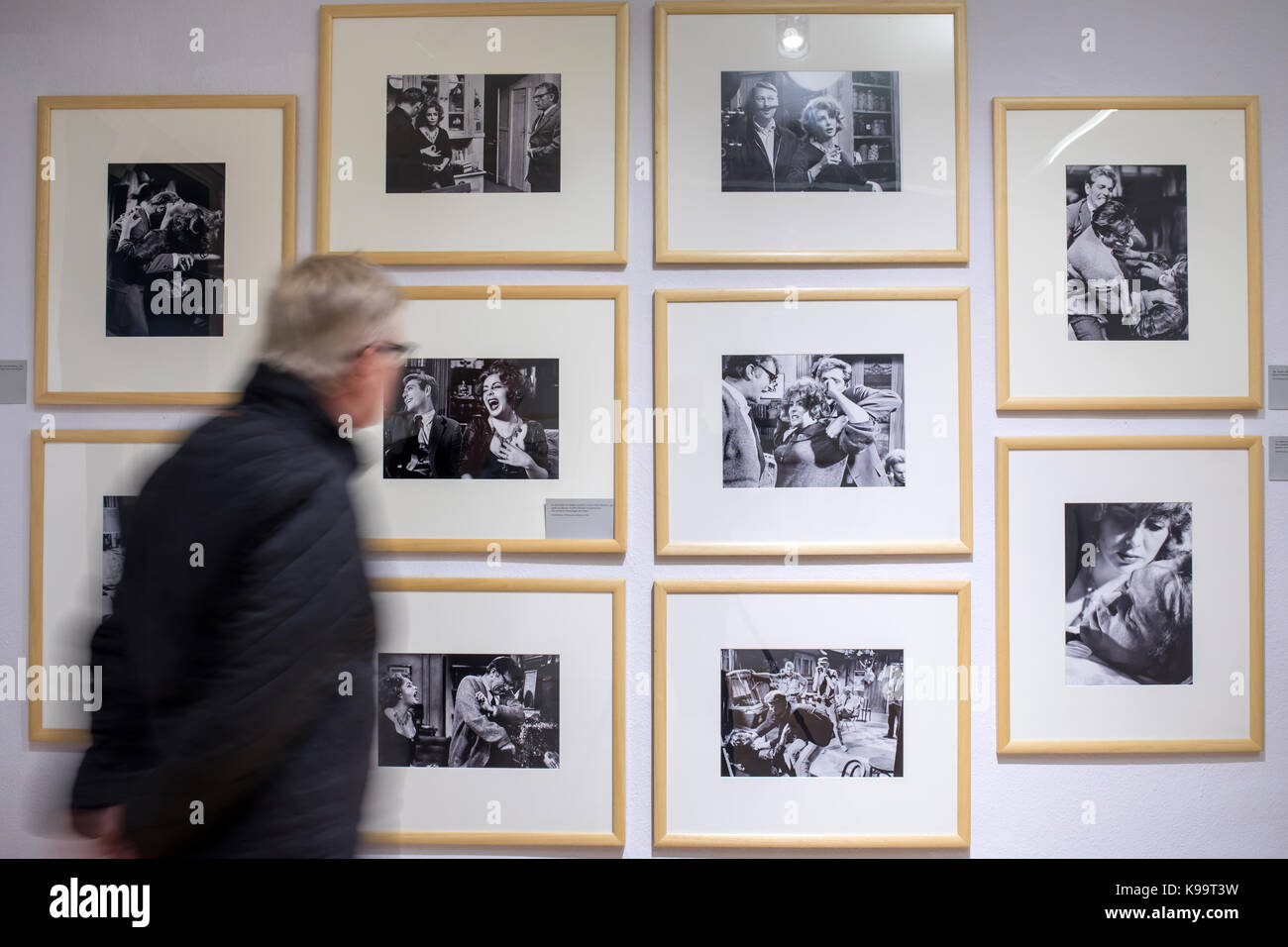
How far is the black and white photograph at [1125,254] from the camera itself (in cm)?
162

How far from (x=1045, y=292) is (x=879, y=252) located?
36 cm

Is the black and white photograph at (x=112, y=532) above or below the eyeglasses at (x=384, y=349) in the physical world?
below

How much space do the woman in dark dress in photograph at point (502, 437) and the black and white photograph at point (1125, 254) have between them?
45.3 inches

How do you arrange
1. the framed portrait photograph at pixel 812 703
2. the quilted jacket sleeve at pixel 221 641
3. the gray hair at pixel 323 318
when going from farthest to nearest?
1. the framed portrait photograph at pixel 812 703
2. the gray hair at pixel 323 318
3. the quilted jacket sleeve at pixel 221 641

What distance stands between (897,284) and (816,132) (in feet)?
1.18

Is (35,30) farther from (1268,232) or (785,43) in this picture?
(1268,232)

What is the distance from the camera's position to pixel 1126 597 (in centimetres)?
163

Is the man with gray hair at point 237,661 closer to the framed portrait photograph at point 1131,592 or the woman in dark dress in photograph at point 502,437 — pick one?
the woman in dark dress in photograph at point 502,437

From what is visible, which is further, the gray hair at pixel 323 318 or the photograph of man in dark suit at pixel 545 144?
the photograph of man in dark suit at pixel 545 144

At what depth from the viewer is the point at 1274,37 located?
1.64 meters

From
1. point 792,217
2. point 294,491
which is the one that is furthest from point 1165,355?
point 294,491

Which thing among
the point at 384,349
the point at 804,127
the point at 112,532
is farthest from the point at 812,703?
the point at 112,532

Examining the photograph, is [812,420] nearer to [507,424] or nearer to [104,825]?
[507,424]

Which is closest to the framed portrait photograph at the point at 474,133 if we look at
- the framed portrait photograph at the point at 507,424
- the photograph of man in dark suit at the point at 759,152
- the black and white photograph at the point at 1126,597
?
the framed portrait photograph at the point at 507,424
